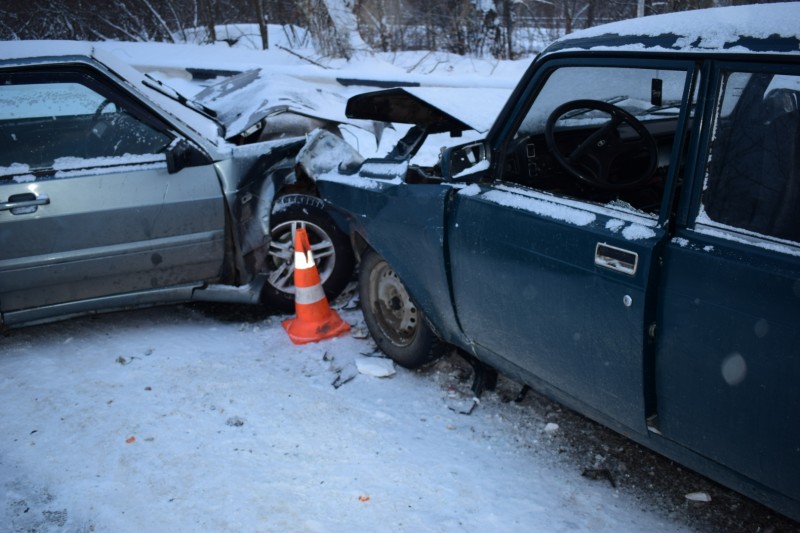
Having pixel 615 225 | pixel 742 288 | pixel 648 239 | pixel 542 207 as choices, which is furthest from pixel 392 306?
pixel 742 288

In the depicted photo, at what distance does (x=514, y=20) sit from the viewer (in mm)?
12453

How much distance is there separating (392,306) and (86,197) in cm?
188

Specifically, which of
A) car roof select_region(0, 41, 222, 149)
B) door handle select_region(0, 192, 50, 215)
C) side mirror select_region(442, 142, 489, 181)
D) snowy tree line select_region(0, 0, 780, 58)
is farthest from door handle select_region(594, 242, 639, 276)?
snowy tree line select_region(0, 0, 780, 58)

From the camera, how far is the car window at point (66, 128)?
374 cm

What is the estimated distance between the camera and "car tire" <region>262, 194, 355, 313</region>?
4.31 m

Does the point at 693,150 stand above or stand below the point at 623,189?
above

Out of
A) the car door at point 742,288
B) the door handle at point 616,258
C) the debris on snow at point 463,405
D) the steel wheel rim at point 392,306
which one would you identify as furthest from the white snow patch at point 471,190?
the debris on snow at point 463,405

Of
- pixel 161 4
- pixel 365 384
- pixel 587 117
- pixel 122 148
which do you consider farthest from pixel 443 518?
pixel 161 4

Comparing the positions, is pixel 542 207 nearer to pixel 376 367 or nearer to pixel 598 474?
pixel 598 474

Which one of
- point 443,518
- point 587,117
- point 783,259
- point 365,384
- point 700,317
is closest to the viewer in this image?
point 783,259

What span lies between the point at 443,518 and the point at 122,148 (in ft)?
9.30

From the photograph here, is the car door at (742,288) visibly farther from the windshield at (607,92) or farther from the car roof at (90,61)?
the car roof at (90,61)

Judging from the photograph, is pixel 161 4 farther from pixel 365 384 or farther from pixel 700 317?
pixel 700 317

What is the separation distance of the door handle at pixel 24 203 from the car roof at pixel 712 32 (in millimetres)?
2982
